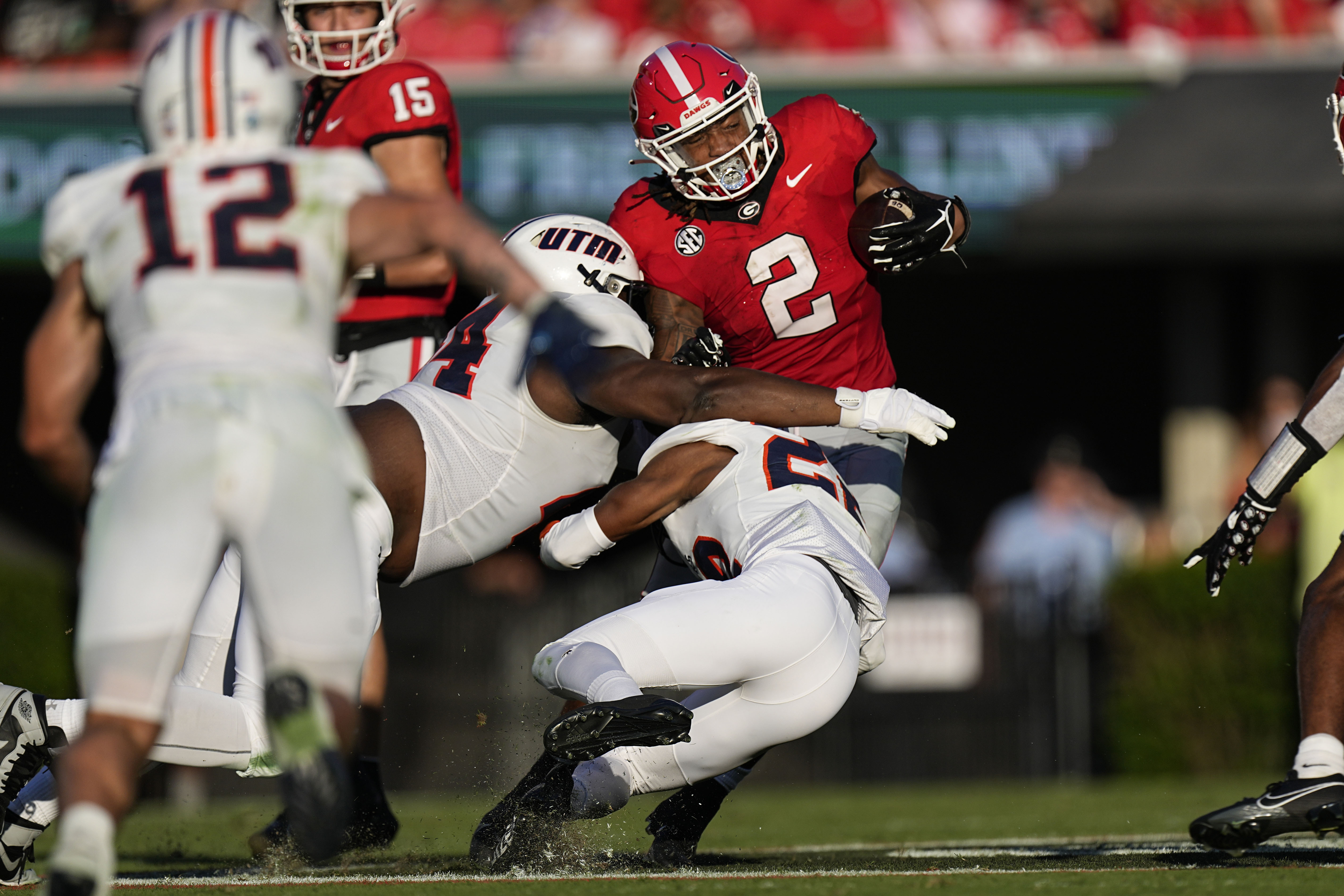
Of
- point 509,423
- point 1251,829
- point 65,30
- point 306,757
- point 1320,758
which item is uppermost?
point 65,30

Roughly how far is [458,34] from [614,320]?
7.84 m

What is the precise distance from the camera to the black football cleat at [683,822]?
498cm

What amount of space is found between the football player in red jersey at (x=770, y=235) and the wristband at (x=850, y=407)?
725mm

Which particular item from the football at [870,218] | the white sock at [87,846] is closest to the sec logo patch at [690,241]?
the football at [870,218]

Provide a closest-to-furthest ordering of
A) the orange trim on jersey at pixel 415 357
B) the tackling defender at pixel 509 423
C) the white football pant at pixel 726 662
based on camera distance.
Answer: the white football pant at pixel 726 662
the tackling defender at pixel 509 423
the orange trim on jersey at pixel 415 357

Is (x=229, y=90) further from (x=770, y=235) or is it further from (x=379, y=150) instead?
(x=770, y=235)

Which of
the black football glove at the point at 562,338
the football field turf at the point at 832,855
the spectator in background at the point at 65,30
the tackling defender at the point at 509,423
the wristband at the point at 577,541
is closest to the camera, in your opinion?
the black football glove at the point at 562,338

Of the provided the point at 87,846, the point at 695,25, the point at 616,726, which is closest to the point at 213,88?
the point at 87,846

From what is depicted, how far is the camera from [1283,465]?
16.3 ft

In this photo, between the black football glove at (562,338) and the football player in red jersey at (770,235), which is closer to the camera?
the black football glove at (562,338)

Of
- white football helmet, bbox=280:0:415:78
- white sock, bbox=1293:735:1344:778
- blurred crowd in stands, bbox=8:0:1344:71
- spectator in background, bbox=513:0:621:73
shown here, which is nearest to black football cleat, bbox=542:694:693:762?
white sock, bbox=1293:735:1344:778

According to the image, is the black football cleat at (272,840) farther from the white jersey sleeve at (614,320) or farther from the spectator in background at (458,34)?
the spectator in background at (458,34)

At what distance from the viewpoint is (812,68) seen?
454 inches

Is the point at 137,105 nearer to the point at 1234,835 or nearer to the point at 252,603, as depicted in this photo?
the point at 252,603
